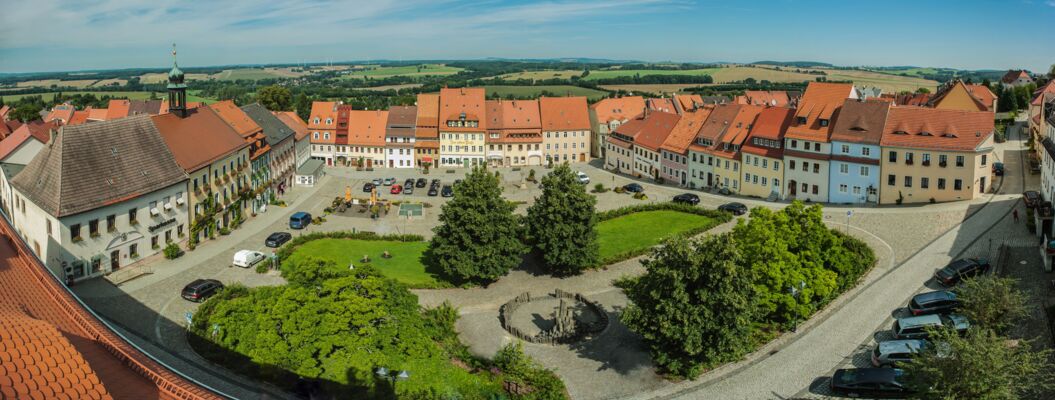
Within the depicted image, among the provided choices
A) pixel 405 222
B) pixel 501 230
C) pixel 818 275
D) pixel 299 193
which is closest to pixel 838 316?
pixel 818 275

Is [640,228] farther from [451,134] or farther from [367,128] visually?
[367,128]

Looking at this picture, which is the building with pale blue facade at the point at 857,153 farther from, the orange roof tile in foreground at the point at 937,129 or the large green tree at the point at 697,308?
the large green tree at the point at 697,308

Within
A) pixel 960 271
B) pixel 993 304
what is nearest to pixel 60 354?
pixel 993 304

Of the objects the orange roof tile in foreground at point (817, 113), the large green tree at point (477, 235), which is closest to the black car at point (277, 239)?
the large green tree at point (477, 235)

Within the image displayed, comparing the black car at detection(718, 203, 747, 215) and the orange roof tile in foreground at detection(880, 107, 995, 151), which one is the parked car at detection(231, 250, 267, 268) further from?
the orange roof tile in foreground at detection(880, 107, 995, 151)

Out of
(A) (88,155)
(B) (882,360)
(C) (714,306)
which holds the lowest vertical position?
(B) (882,360)

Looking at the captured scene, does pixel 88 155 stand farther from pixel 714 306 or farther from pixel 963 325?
pixel 963 325

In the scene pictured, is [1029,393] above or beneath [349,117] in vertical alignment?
beneath
